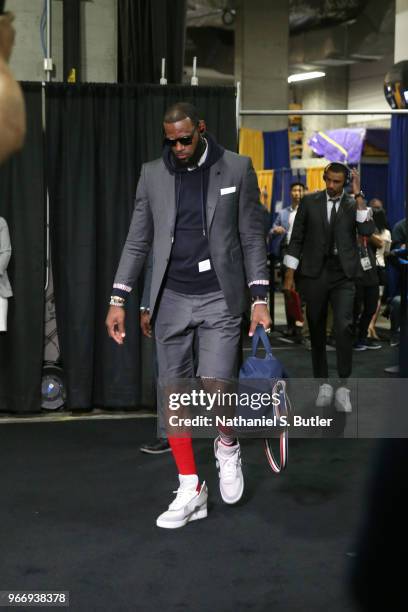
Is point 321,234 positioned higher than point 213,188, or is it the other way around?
point 213,188

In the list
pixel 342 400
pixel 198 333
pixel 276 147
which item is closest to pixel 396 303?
pixel 342 400

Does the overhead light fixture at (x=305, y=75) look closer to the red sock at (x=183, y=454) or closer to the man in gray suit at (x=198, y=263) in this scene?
the man in gray suit at (x=198, y=263)

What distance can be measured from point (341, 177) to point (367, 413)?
5.10ft

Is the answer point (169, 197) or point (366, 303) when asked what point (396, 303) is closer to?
point (366, 303)

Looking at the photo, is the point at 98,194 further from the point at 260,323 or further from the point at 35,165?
the point at 260,323

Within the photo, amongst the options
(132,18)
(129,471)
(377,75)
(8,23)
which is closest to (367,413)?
(129,471)

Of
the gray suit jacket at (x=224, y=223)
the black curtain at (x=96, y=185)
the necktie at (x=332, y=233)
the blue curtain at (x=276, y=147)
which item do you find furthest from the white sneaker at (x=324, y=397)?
the blue curtain at (x=276, y=147)

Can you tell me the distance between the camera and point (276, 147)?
54.4 feet

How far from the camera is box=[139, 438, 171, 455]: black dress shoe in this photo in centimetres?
479

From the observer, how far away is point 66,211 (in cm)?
557

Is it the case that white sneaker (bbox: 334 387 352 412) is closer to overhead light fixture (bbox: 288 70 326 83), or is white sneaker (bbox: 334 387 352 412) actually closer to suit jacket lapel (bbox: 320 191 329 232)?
suit jacket lapel (bbox: 320 191 329 232)

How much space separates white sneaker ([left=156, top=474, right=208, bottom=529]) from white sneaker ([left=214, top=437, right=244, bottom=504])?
0.13 metres

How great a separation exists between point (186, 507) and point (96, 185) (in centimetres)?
261

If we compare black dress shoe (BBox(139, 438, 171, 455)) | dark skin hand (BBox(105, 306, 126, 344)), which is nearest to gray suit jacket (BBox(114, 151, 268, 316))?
dark skin hand (BBox(105, 306, 126, 344))
